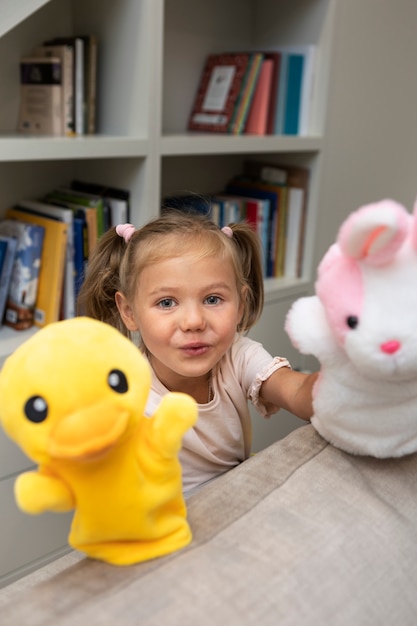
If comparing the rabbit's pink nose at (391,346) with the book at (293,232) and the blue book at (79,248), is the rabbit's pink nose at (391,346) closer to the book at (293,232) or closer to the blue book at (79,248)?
the blue book at (79,248)

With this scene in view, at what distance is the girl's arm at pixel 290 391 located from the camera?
2.84 ft

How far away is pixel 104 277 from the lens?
3.66 ft

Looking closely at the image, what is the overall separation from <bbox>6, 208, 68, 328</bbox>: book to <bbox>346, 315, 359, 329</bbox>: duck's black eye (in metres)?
1.17

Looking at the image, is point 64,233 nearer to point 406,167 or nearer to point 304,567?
point 304,567

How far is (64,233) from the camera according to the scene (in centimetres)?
163

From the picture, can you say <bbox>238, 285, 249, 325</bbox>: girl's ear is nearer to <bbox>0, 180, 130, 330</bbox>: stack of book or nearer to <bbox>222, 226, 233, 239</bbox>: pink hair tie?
<bbox>222, 226, 233, 239</bbox>: pink hair tie

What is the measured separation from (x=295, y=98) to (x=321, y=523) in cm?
169

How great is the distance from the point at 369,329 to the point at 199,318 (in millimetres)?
399

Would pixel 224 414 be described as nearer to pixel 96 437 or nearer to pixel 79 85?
pixel 96 437

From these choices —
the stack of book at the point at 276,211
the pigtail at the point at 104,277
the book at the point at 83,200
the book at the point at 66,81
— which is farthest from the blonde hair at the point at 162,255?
the stack of book at the point at 276,211

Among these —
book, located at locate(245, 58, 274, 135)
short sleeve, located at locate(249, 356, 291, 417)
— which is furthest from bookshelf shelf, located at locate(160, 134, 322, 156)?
short sleeve, located at locate(249, 356, 291, 417)

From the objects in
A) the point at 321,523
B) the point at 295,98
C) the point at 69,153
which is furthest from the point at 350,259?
the point at 295,98

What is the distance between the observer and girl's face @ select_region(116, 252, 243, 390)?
0.95 meters

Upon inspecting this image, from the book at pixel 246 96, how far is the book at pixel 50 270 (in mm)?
695
